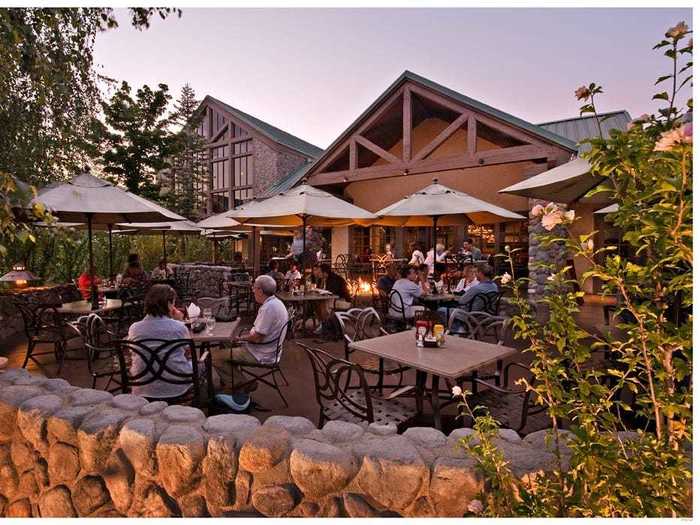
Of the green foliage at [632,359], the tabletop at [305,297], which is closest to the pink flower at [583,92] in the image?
the green foliage at [632,359]

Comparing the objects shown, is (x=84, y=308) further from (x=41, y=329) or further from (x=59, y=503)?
Answer: (x=59, y=503)

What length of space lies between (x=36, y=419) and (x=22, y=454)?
368mm

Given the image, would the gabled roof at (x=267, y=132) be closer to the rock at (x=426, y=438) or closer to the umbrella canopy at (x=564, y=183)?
the umbrella canopy at (x=564, y=183)

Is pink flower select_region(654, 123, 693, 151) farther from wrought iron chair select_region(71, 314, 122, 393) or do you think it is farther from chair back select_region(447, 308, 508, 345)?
wrought iron chair select_region(71, 314, 122, 393)

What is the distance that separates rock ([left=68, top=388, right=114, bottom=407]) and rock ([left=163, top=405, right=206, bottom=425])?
470 millimetres

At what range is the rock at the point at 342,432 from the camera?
193 centimetres

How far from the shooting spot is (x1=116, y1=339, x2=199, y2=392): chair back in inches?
121

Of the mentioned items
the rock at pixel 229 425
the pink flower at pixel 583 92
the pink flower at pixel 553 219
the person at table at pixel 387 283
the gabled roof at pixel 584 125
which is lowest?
the rock at pixel 229 425

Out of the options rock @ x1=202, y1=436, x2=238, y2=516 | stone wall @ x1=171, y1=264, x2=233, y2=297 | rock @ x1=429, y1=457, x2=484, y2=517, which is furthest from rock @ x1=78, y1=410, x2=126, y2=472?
stone wall @ x1=171, y1=264, x2=233, y2=297

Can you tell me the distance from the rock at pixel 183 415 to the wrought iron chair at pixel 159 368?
89 centimetres

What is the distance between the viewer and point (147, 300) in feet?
10.5

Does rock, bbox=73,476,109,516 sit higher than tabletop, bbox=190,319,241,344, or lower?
lower

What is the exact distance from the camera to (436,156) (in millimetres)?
13914

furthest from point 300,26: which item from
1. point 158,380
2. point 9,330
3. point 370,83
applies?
point 370,83
